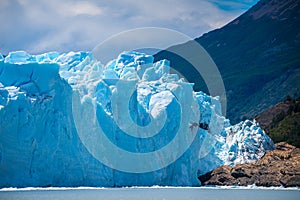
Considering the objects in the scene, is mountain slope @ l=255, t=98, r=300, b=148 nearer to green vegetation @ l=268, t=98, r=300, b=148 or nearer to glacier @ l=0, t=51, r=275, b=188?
green vegetation @ l=268, t=98, r=300, b=148

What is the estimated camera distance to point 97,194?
31.8 m

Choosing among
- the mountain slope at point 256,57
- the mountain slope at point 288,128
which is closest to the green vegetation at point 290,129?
the mountain slope at point 288,128

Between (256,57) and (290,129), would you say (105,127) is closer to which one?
(290,129)

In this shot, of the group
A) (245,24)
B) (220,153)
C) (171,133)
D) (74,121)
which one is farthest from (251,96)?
(74,121)

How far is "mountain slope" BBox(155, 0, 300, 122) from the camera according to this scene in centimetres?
11831

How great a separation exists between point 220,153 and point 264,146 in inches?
152

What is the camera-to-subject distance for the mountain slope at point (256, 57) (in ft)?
388

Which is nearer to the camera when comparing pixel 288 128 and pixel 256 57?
pixel 288 128

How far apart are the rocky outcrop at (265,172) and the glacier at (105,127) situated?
152 cm

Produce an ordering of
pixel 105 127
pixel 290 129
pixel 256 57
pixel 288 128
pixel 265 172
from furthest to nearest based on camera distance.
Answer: pixel 256 57 < pixel 288 128 < pixel 290 129 < pixel 265 172 < pixel 105 127

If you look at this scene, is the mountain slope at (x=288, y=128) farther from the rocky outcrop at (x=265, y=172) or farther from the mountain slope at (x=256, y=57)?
the mountain slope at (x=256, y=57)

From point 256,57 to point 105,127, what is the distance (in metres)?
107

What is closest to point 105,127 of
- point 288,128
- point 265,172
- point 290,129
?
point 265,172

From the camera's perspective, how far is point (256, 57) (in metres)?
142
